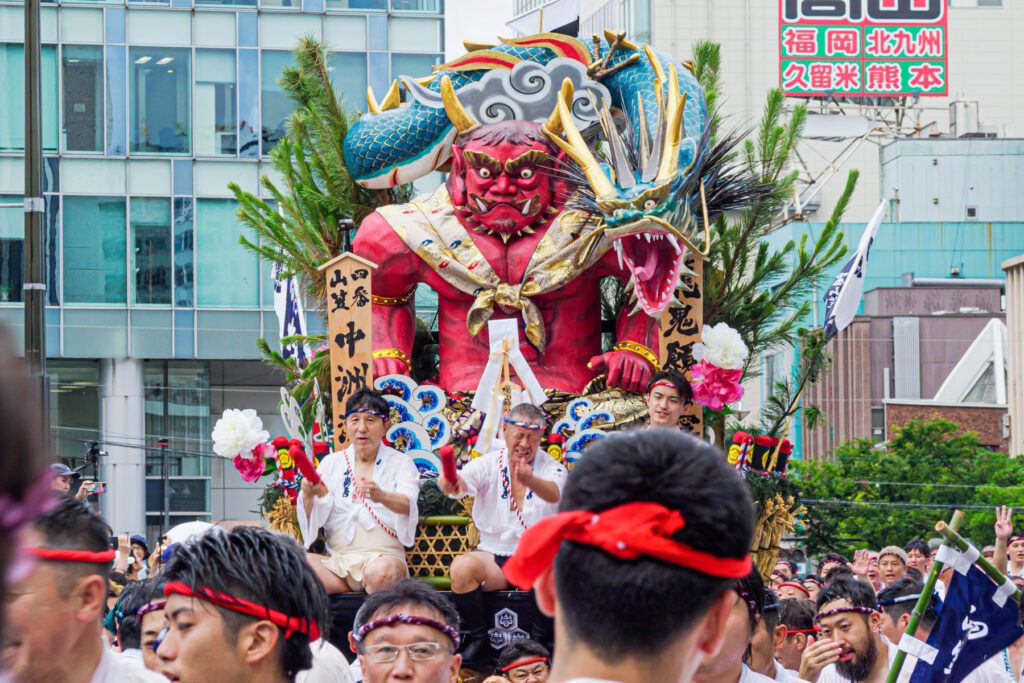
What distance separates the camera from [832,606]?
5.69 metres

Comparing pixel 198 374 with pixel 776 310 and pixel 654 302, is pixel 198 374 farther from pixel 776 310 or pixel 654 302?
pixel 654 302

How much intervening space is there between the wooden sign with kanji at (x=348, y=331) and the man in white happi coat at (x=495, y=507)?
140 cm

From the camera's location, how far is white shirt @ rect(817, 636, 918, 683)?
17.4 feet

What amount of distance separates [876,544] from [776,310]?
17.5 meters

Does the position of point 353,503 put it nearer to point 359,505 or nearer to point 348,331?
point 359,505

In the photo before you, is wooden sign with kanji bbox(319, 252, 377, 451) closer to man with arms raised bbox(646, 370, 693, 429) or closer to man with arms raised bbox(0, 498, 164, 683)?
man with arms raised bbox(646, 370, 693, 429)

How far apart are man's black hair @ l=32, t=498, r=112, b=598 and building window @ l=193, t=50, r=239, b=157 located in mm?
22907

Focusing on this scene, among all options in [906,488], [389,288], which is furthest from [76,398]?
[389,288]

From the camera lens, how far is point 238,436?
8.61m

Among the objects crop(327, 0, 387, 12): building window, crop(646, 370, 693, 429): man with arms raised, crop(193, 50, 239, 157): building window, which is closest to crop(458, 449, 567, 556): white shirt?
crop(646, 370, 693, 429): man with arms raised

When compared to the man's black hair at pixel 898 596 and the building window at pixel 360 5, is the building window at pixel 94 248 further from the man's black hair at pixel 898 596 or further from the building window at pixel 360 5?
the man's black hair at pixel 898 596

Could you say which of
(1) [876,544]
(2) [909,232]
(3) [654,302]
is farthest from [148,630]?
(2) [909,232]

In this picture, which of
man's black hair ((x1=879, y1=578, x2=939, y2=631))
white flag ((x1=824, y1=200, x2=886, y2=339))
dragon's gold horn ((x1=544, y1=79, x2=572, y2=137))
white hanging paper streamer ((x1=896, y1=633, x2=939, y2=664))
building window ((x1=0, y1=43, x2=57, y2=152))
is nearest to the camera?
white hanging paper streamer ((x1=896, y1=633, x2=939, y2=664))

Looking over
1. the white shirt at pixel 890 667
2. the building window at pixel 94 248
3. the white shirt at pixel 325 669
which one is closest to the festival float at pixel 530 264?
the white shirt at pixel 890 667
